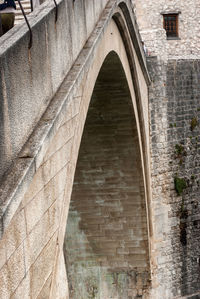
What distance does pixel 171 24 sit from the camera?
1565 cm

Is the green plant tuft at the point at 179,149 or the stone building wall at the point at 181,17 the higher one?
the stone building wall at the point at 181,17

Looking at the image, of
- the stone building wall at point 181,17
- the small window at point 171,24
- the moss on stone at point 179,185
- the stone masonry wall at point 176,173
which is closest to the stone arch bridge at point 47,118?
the stone masonry wall at point 176,173

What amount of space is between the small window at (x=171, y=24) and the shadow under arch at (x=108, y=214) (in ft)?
19.0

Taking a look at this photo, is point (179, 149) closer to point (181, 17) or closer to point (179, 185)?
point (179, 185)

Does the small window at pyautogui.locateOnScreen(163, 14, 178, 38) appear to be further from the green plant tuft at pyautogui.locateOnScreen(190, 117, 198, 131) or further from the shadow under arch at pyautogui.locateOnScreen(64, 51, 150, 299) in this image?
the shadow under arch at pyautogui.locateOnScreen(64, 51, 150, 299)

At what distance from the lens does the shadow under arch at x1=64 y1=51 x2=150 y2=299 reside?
11438 mm

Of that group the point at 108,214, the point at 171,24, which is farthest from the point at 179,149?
the point at 171,24

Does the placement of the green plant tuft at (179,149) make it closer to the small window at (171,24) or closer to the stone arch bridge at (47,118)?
the stone arch bridge at (47,118)

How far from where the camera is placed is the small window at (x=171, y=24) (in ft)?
51.3

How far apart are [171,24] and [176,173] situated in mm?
5325

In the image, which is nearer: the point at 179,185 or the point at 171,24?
the point at 179,185

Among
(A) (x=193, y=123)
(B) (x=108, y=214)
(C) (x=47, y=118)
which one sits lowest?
(B) (x=108, y=214)

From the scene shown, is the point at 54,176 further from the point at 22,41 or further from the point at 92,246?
the point at 92,246

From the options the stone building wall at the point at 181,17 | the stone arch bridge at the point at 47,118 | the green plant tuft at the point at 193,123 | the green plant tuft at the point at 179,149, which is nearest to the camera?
the stone arch bridge at the point at 47,118
